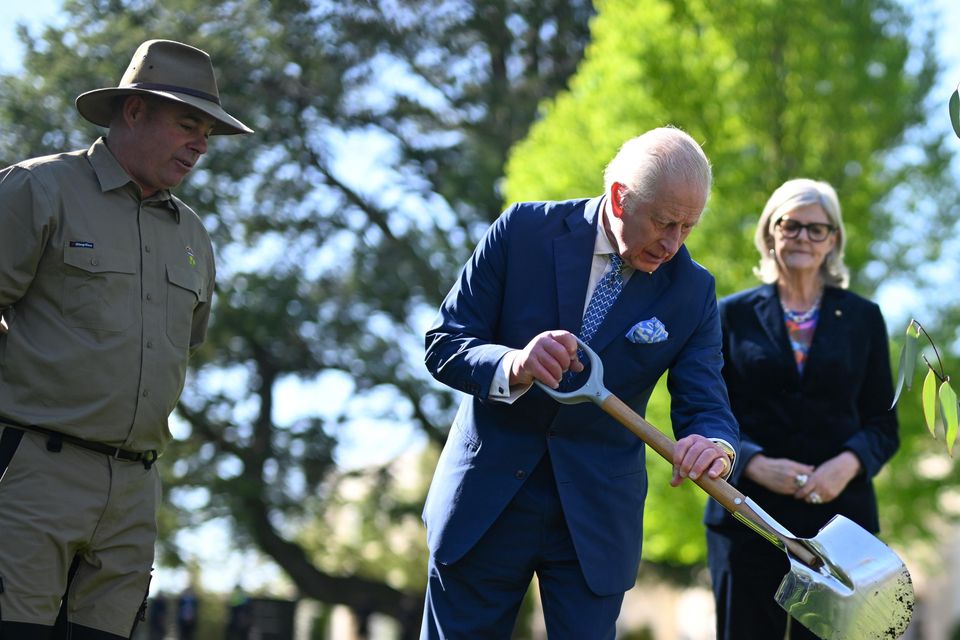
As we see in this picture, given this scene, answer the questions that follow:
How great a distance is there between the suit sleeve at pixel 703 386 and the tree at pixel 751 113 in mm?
7561

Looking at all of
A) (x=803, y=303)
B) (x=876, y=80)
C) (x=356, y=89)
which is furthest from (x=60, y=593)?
(x=356, y=89)

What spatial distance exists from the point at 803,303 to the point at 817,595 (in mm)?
1621

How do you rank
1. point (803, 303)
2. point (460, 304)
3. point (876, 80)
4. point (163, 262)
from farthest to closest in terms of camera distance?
1. point (876, 80)
2. point (803, 303)
3. point (163, 262)
4. point (460, 304)

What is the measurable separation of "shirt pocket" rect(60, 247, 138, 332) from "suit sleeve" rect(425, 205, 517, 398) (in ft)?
2.91

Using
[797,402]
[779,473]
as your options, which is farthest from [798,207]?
[779,473]

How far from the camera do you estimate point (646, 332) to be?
3.48 m

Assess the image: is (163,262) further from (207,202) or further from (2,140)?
(207,202)

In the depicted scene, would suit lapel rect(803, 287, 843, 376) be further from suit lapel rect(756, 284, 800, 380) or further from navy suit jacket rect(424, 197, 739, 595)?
navy suit jacket rect(424, 197, 739, 595)

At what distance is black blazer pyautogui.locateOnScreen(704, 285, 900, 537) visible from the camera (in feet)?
14.8

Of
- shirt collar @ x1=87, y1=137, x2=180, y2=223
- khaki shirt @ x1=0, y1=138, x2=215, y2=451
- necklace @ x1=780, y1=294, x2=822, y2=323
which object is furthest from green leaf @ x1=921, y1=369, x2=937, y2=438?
shirt collar @ x1=87, y1=137, x2=180, y2=223

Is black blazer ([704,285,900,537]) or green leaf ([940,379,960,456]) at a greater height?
black blazer ([704,285,900,537])

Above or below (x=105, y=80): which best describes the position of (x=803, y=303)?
below

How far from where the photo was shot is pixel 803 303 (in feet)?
15.4

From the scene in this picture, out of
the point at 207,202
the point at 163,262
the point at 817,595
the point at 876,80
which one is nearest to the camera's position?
the point at 817,595
